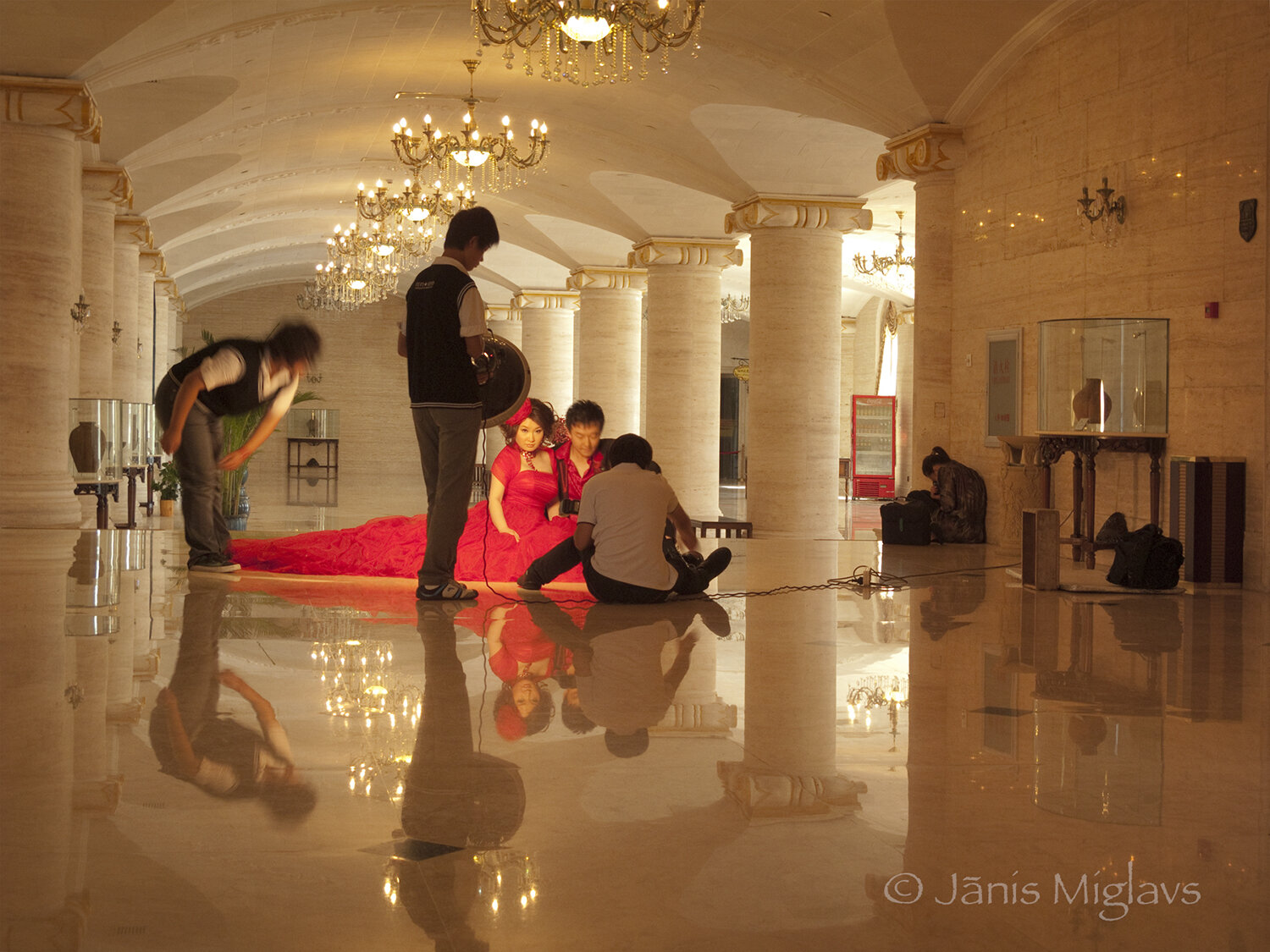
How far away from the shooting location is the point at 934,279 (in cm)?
1223

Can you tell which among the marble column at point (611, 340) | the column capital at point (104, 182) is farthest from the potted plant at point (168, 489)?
the marble column at point (611, 340)

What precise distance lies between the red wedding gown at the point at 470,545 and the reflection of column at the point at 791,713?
1431mm

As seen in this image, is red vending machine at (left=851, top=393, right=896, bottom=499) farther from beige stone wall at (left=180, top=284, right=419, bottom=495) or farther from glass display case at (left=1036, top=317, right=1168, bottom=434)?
glass display case at (left=1036, top=317, right=1168, bottom=434)

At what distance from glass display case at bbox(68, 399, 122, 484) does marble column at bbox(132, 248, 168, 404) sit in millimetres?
8266

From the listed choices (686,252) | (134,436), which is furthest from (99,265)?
(686,252)

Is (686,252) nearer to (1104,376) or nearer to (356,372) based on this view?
(1104,376)

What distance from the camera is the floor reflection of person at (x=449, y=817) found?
217 centimetres

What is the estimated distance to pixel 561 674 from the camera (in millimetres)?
4289

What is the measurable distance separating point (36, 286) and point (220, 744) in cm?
925

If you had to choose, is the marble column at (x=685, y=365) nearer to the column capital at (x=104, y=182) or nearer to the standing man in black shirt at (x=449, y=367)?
the column capital at (x=104, y=182)

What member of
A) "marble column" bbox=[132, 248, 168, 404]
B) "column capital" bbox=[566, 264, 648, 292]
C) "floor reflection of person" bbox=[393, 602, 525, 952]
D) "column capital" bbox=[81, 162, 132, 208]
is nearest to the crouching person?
"floor reflection of person" bbox=[393, 602, 525, 952]

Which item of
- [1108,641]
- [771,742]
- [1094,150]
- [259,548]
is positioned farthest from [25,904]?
[1094,150]

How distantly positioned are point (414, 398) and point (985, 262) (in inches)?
281

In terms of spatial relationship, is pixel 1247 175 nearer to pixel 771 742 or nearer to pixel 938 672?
pixel 938 672
